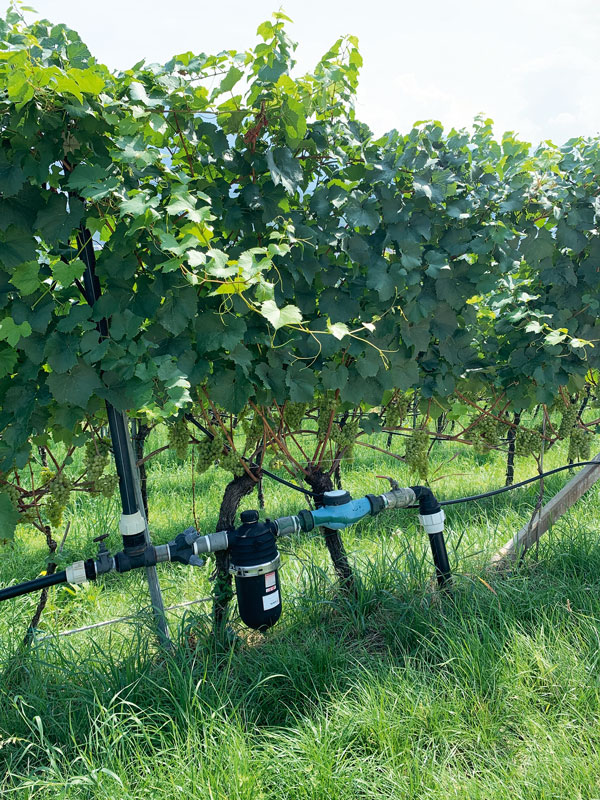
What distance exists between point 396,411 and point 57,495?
5.48 ft

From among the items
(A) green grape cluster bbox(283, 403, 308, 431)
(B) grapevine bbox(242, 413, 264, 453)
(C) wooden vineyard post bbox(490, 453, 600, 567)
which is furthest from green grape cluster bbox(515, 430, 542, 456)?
(B) grapevine bbox(242, 413, 264, 453)

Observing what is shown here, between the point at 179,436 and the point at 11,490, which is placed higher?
the point at 179,436

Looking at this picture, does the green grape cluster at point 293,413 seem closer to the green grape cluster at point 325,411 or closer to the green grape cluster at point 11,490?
the green grape cluster at point 325,411

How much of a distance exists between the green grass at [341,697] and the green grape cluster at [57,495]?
520 mm

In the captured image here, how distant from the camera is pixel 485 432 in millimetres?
3301

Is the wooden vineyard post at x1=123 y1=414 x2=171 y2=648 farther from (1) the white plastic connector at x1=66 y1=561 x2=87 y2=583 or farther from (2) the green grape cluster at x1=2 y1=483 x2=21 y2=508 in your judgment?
(2) the green grape cluster at x1=2 y1=483 x2=21 y2=508

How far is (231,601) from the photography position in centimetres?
259

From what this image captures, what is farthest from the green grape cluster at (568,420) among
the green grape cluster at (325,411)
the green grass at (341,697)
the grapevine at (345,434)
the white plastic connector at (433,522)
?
the green grape cluster at (325,411)

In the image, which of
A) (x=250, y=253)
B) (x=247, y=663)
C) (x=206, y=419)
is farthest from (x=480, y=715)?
(x=250, y=253)

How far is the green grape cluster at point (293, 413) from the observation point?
2.49 meters

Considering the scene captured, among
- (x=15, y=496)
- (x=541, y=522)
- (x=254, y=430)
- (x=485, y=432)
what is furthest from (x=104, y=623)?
(x=541, y=522)

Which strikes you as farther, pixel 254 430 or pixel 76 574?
pixel 254 430

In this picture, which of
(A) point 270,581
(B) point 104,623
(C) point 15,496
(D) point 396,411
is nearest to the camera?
(A) point 270,581

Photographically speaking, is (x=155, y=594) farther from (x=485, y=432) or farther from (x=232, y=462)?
(x=485, y=432)
